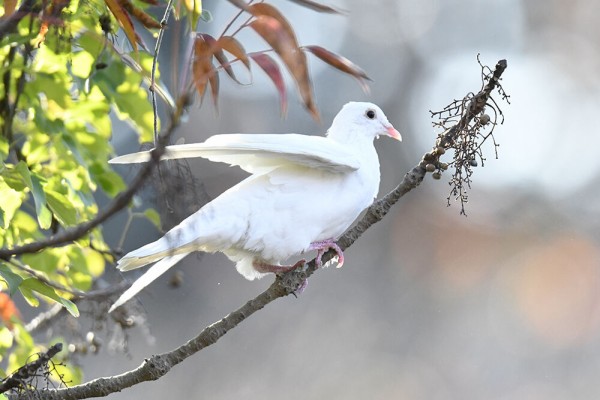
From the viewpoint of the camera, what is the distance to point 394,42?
9883mm

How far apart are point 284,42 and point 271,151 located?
1.04 m

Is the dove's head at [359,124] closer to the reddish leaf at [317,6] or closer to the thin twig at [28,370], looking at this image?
the thin twig at [28,370]

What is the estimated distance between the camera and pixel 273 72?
1.59m

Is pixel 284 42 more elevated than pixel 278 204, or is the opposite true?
pixel 278 204

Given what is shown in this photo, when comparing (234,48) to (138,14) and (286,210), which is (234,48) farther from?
(286,210)

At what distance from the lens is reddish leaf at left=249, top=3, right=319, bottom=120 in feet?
4.68

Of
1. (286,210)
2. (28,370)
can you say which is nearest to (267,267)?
(286,210)

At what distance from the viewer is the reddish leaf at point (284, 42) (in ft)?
4.68

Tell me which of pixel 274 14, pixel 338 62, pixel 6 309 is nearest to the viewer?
pixel 274 14

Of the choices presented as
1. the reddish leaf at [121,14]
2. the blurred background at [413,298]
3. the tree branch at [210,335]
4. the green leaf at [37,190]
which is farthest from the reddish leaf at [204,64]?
the blurred background at [413,298]

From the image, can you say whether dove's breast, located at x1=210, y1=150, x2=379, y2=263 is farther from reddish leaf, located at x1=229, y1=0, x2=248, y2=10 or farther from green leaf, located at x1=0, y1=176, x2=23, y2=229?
reddish leaf, located at x1=229, y1=0, x2=248, y2=10

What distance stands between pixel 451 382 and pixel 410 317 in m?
0.56

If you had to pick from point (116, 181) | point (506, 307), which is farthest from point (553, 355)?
point (116, 181)

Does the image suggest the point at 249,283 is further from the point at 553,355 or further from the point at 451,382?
the point at 553,355
